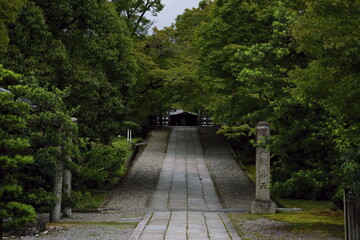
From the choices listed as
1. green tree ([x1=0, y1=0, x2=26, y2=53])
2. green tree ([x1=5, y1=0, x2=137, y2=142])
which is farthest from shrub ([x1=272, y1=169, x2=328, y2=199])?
green tree ([x1=0, y1=0, x2=26, y2=53])

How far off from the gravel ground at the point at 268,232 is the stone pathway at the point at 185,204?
0.35 m

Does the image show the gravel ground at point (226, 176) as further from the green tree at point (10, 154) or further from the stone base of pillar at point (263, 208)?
the green tree at point (10, 154)

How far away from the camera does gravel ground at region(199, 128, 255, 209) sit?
61.5 feet

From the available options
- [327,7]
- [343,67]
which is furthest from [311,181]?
[327,7]

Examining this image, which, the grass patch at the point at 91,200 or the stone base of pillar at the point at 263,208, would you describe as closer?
the grass patch at the point at 91,200

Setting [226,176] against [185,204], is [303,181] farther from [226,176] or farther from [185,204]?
[226,176]

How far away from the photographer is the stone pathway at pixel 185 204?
10.9 metres

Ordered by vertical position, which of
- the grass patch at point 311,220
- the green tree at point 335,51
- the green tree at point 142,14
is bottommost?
the grass patch at point 311,220

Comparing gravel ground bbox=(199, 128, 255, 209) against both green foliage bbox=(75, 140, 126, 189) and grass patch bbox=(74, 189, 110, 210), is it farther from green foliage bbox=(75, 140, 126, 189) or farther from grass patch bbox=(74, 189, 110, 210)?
grass patch bbox=(74, 189, 110, 210)

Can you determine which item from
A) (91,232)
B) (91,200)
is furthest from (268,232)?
(91,200)

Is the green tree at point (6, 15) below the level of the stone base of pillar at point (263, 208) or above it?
above

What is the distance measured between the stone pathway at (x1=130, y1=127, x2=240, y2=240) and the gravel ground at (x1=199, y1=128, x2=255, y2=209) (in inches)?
16.6

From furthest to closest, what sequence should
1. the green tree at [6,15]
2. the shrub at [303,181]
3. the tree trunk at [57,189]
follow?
the green tree at [6,15] < the tree trunk at [57,189] < the shrub at [303,181]

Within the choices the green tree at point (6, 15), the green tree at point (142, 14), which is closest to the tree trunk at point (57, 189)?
the green tree at point (6, 15)
